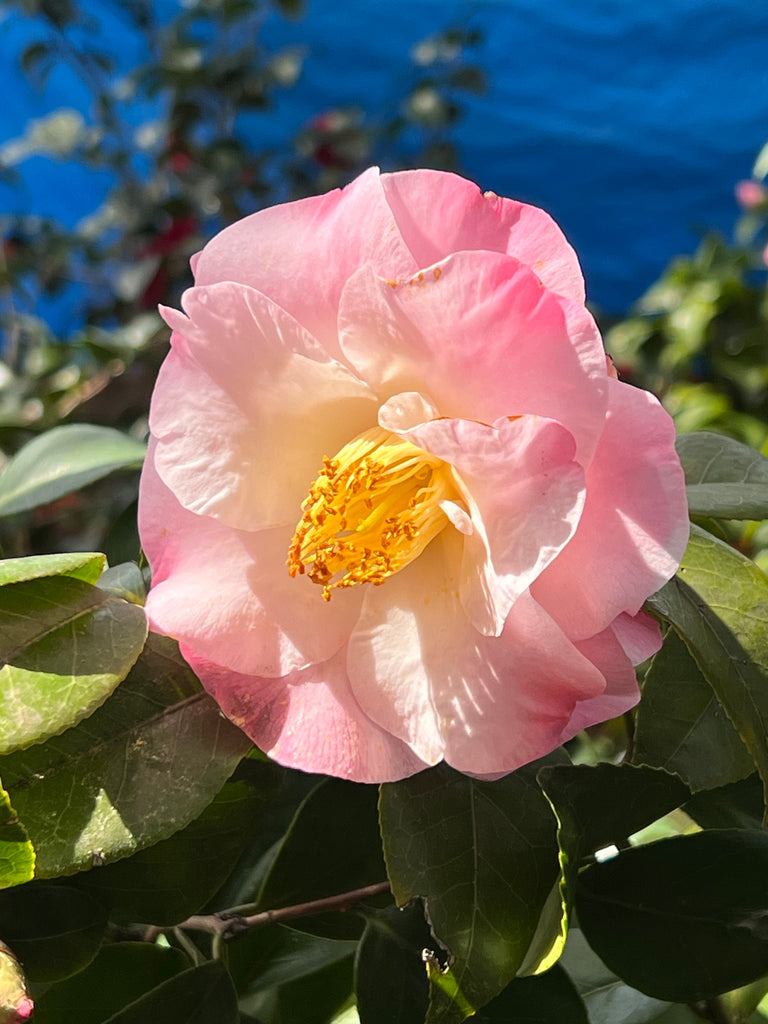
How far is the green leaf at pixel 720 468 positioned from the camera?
521mm

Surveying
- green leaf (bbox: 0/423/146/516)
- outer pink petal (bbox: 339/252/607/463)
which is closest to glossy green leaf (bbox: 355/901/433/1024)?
outer pink petal (bbox: 339/252/607/463)

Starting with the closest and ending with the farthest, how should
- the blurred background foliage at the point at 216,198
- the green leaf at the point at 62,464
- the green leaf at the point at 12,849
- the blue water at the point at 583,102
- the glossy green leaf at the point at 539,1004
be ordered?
the green leaf at the point at 12,849 → the glossy green leaf at the point at 539,1004 → the green leaf at the point at 62,464 → the blurred background foliage at the point at 216,198 → the blue water at the point at 583,102

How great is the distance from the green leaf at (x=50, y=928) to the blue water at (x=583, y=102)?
3.79 meters

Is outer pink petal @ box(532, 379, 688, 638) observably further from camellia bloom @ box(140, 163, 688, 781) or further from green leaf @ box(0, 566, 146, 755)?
green leaf @ box(0, 566, 146, 755)

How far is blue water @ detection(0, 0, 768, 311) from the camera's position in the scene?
A: 12.4ft

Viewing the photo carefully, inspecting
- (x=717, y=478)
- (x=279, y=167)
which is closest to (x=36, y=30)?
(x=279, y=167)

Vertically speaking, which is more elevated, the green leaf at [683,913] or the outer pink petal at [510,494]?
the outer pink petal at [510,494]

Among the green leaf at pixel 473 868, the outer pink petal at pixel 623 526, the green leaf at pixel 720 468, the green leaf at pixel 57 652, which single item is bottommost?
the green leaf at pixel 473 868

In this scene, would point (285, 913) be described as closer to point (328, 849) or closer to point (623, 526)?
point (328, 849)

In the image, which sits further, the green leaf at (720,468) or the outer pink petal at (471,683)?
the green leaf at (720,468)

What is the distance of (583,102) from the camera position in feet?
13.1

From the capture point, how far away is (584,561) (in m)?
0.37

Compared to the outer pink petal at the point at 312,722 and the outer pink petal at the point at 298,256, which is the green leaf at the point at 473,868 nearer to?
the outer pink petal at the point at 312,722

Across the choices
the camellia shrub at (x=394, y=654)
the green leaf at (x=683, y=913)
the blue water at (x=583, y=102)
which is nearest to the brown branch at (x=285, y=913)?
the camellia shrub at (x=394, y=654)
